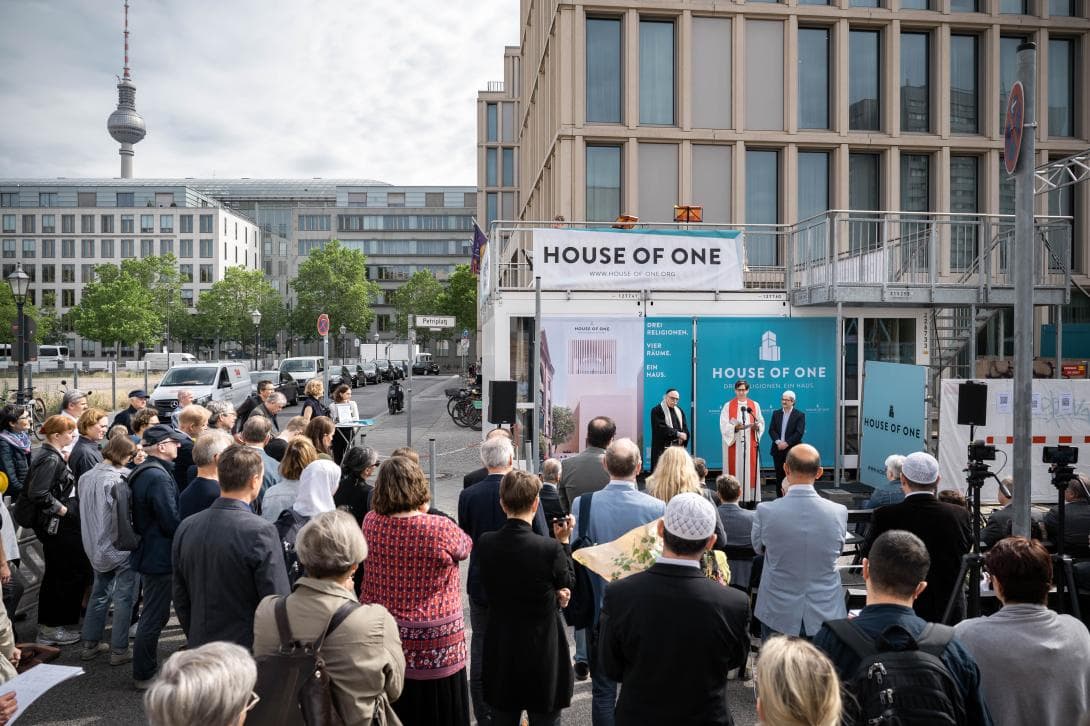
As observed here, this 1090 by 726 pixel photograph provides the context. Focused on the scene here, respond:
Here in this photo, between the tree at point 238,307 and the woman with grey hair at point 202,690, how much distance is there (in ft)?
246

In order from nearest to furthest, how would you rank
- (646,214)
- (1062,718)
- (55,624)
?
(1062,718)
(55,624)
(646,214)

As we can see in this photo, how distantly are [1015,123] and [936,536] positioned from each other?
2.77 metres

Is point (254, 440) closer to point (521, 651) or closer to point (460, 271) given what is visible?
point (521, 651)

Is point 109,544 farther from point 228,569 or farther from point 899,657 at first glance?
point 899,657

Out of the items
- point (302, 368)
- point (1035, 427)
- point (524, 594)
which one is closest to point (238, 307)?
point (302, 368)

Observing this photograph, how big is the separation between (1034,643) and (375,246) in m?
101

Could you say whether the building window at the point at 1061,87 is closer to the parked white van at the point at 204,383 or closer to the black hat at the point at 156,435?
the black hat at the point at 156,435

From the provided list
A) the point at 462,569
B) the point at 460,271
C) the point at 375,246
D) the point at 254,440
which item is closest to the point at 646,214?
the point at 462,569

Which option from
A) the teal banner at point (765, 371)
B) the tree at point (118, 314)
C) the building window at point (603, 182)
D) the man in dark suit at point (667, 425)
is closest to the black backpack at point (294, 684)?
the man in dark suit at point (667, 425)

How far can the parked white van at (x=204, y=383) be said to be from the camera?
23375 millimetres

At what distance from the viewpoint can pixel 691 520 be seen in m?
3.05

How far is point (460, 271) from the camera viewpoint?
203 feet

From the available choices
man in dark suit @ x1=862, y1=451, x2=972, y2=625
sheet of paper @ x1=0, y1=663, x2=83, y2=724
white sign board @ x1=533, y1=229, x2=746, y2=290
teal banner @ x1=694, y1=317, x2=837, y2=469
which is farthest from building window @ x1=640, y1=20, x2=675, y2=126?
sheet of paper @ x1=0, y1=663, x2=83, y2=724

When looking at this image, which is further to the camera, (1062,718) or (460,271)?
(460,271)
